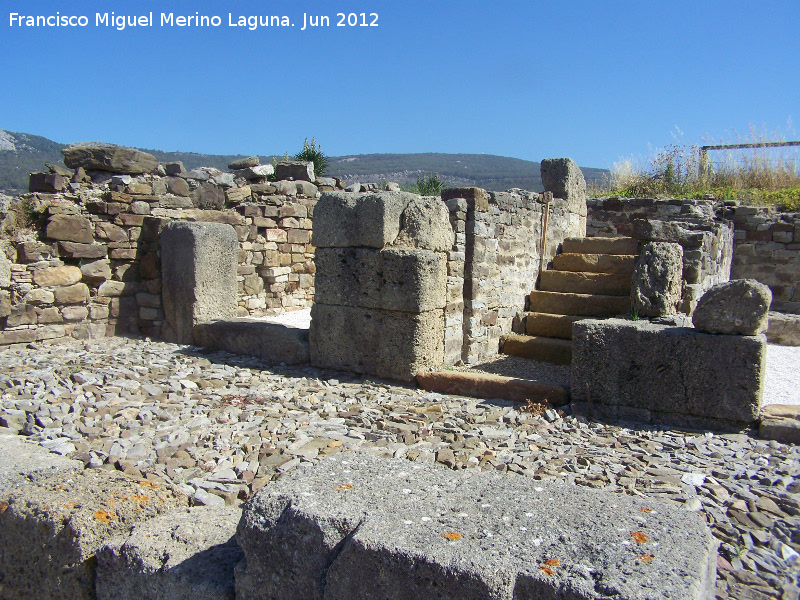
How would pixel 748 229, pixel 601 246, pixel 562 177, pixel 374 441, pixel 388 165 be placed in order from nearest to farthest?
pixel 374 441
pixel 601 246
pixel 562 177
pixel 748 229
pixel 388 165

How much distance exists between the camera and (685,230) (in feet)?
21.0

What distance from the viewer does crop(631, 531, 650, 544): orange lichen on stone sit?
176 centimetres

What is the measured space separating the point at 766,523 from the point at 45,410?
4305 millimetres

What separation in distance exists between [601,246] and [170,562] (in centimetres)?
669

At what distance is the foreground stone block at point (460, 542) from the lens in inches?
63.9

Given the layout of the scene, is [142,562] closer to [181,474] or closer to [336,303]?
[181,474]

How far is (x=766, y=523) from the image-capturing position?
2664 millimetres

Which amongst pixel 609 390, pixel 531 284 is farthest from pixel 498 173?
pixel 609 390

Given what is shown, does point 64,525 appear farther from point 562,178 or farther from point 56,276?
point 562,178

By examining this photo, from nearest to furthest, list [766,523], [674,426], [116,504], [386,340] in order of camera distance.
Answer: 1. [116,504]
2. [766,523]
3. [674,426]
4. [386,340]

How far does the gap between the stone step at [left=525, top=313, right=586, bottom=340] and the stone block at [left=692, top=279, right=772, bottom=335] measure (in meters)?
2.90

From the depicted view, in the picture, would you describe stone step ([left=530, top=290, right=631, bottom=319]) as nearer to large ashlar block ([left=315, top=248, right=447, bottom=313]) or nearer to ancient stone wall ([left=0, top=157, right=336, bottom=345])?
large ashlar block ([left=315, top=248, right=447, bottom=313])

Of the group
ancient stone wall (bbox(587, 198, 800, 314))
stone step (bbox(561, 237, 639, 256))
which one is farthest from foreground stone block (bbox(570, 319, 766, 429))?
ancient stone wall (bbox(587, 198, 800, 314))

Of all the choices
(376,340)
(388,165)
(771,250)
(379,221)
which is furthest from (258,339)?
(388,165)
